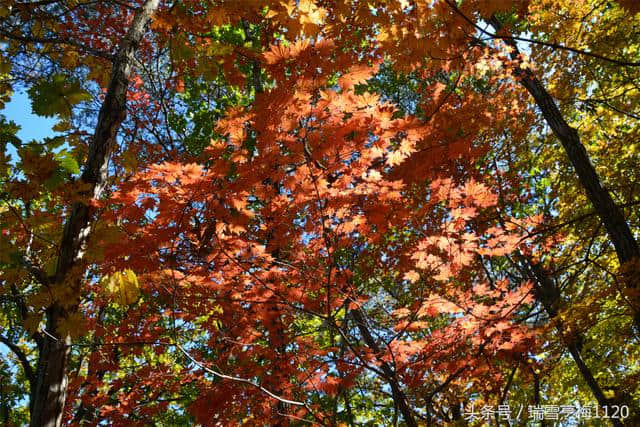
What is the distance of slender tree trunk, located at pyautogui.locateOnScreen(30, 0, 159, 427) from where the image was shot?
9.09 ft

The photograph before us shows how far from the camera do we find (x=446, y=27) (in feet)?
10.2

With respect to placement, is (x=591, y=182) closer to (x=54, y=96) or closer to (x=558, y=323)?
(x=558, y=323)

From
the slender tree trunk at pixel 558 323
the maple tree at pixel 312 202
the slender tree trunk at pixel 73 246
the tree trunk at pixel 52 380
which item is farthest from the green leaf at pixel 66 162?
the slender tree trunk at pixel 558 323

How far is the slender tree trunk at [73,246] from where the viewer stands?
2.77m

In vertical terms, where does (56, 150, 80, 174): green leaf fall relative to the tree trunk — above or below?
above

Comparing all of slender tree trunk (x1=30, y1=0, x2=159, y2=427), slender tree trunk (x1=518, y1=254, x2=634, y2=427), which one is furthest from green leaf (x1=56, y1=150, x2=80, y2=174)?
slender tree trunk (x1=518, y1=254, x2=634, y2=427)

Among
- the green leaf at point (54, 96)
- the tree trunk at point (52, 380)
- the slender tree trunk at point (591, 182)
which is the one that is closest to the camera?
the green leaf at point (54, 96)

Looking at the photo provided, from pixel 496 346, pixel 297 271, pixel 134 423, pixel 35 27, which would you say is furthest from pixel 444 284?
pixel 35 27

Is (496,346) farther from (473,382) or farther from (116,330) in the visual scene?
(116,330)

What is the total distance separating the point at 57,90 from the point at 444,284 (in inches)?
257

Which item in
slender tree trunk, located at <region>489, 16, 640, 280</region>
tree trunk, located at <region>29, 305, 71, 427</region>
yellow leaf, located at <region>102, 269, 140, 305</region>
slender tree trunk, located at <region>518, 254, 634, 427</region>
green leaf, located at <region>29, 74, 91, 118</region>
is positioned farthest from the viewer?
slender tree trunk, located at <region>518, 254, 634, 427</region>

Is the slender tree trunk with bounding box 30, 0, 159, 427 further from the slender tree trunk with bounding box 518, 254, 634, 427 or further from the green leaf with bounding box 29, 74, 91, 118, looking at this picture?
the slender tree trunk with bounding box 518, 254, 634, 427

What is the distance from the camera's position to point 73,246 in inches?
118

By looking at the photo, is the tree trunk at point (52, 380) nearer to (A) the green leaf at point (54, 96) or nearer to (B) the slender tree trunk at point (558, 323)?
(A) the green leaf at point (54, 96)
